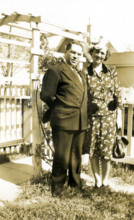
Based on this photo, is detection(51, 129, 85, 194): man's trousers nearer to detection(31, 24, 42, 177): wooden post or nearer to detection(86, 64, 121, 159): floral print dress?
detection(86, 64, 121, 159): floral print dress

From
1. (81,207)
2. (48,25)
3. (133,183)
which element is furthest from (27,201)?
(48,25)

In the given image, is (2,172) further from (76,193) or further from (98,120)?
(98,120)

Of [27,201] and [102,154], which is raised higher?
[102,154]

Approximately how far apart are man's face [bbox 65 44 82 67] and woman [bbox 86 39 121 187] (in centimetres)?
23

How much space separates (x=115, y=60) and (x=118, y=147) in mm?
8320

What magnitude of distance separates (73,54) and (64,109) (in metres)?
0.68

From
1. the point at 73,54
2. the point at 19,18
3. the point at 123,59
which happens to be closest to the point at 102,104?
the point at 73,54

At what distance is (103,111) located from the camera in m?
3.39

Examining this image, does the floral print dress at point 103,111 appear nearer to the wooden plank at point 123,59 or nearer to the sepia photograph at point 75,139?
the sepia photograph at point 75,139

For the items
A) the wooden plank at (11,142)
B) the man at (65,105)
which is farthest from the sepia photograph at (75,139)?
the wooden plank at (11,142)

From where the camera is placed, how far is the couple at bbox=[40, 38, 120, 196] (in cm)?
312

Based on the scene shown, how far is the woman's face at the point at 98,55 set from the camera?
3.26 m

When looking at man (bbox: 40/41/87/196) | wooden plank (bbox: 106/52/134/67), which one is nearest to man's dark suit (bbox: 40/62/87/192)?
man (bbox: 40/41/87/196)

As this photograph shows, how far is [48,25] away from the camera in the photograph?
162 inches
